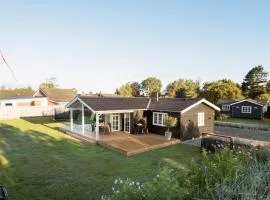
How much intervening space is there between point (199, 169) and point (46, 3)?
12.7m

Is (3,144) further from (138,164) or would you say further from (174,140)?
(174,140)

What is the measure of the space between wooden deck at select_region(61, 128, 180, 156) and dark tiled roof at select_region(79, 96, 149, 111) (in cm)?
212

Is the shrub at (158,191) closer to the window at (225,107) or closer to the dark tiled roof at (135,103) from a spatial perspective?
the dark tiled roof at (135,103)

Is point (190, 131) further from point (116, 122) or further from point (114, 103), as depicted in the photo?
point (114, 103)

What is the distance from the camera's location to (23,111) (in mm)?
32969

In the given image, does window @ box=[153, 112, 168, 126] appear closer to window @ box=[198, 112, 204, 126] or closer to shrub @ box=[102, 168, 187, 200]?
window @ box=[198, 112, 204, 126]

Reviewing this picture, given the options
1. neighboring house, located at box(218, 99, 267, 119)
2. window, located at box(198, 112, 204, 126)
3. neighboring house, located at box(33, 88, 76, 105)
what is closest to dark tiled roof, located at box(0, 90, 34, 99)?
neighboring house, located at box(33, 88, 76, 105)

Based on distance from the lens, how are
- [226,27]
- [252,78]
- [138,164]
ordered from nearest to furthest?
1. [138,164]
2. [226,27]
3. [252,78]

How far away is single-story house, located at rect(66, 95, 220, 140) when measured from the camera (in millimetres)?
17625

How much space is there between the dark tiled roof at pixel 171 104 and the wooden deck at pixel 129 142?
2.21 metres

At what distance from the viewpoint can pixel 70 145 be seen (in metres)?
15.3

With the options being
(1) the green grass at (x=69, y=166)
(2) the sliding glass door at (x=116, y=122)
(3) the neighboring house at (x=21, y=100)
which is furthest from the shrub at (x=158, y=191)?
(3) the neighboring house at (x=21, y=100)

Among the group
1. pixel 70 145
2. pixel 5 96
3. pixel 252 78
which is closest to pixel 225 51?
pixel 70 145

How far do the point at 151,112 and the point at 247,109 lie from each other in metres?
24.8
